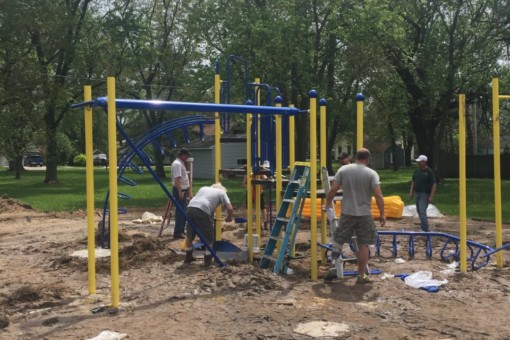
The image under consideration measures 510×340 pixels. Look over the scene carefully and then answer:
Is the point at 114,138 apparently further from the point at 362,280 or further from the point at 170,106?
the point at 362,280

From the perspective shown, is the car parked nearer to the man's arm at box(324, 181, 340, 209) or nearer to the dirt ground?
the dirt ground

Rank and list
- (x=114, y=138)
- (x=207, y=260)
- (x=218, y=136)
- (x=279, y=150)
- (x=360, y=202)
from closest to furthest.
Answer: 1. (x=114, y=138)
2. (x=360, y=202)
3. (x=207, y=260)
4. (x=279, y=150)
5. (x=218, y=136)

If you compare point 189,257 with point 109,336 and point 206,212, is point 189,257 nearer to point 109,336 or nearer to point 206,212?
point 206,212

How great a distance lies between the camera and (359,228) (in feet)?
24.3

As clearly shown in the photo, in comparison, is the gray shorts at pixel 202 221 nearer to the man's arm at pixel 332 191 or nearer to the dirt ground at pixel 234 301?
the dirt ground at pixel 234 301

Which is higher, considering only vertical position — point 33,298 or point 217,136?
point 217,136

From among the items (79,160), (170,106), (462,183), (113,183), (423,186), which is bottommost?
(423,186)

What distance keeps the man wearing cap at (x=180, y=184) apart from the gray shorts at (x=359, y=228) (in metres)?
4.03

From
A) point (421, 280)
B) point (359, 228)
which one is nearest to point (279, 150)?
point (359, 228)

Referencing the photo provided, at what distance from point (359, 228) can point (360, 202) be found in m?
0.34

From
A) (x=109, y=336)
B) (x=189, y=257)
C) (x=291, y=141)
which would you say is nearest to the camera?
(x=109, y=336)

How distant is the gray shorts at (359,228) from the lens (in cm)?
738

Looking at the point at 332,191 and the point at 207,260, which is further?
the point at 207,260

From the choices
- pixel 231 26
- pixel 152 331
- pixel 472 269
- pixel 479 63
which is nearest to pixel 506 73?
pixel 479 63
